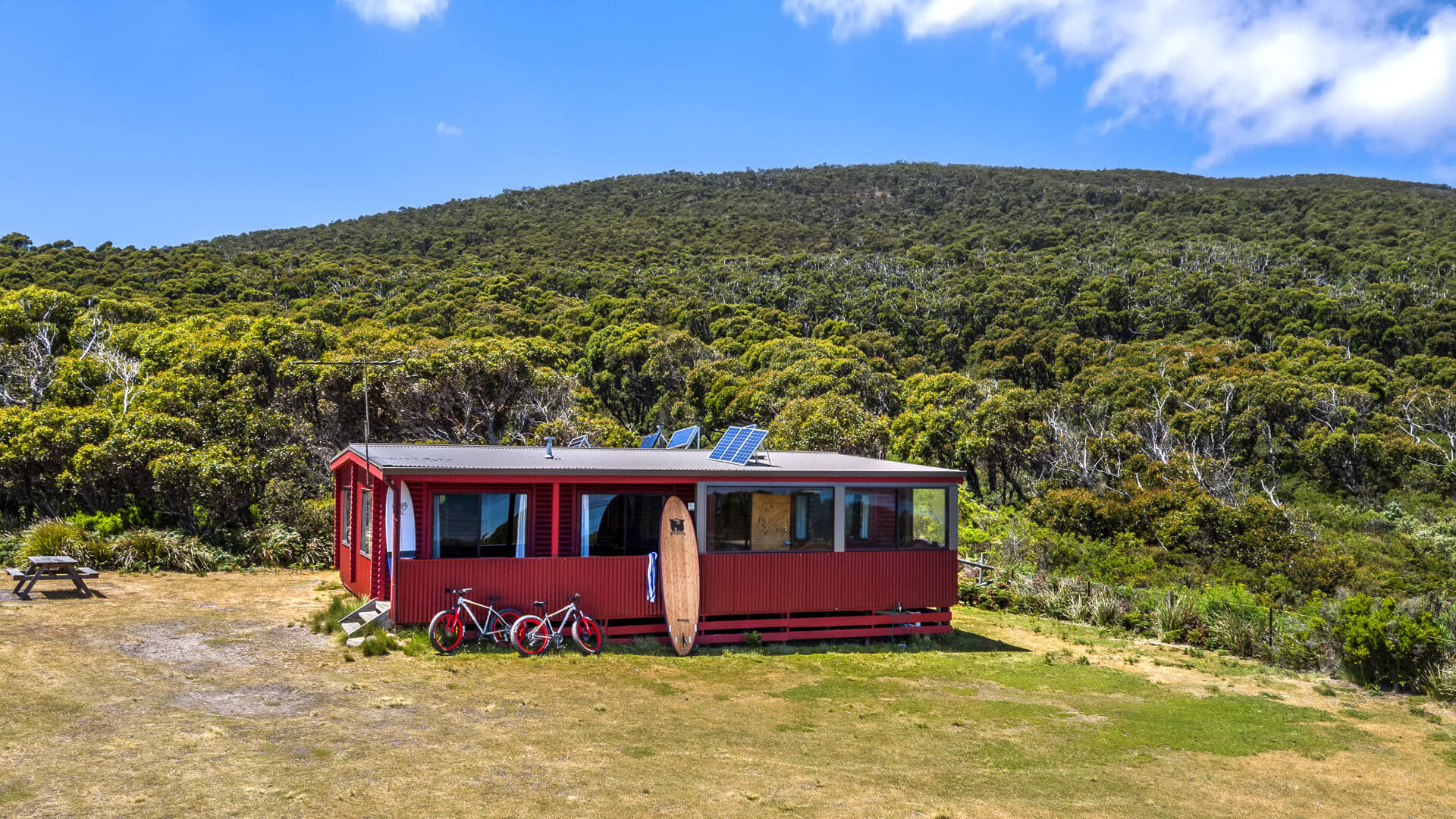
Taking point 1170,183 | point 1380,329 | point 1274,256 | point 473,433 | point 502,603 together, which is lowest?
point 502,603

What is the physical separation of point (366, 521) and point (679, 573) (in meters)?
5.08

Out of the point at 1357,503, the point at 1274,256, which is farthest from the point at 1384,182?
the point at 1357,503

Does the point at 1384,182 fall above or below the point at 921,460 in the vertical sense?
above

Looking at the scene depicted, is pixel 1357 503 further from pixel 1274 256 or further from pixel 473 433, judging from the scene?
pixel 1274 256

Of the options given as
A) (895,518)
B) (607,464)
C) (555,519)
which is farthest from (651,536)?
(895,518)

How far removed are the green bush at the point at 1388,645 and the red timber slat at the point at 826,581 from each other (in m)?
5.19

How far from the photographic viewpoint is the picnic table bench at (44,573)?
13469 millimetres

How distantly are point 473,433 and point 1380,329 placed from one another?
4294 centimetres

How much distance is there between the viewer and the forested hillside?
1964 cm

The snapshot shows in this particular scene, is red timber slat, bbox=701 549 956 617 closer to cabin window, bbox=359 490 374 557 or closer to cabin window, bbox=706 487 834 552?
cabin window, bbox=706 487 834 552

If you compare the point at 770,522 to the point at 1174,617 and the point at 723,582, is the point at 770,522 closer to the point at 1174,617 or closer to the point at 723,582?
the point at 723,582

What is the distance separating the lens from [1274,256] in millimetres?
64688

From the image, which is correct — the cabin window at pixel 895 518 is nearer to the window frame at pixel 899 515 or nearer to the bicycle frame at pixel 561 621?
the window frame at pixel 899 515

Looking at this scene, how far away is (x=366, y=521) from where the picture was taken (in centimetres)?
1446
